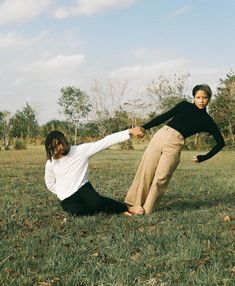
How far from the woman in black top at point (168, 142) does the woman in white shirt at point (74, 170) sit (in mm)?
424

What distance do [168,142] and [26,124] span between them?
1967 inches

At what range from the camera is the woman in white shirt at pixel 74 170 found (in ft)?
18.8

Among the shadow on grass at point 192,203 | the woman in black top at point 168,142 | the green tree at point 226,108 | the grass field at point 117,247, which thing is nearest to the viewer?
the grass field at point 117,247

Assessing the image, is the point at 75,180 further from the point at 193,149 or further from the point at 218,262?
the point at 193,149

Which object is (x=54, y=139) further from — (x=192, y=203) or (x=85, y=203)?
(x=192, y=203)

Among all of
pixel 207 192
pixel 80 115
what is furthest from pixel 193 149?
pixel 207 192

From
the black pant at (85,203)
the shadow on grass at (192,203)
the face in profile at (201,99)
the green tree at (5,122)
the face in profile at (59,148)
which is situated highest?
the green tree at (5,122)

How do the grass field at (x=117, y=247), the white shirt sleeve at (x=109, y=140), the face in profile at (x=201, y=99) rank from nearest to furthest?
the grass field at (x=117, y=247) < the white shirt sleeve at (x=109, y=140) < the face in profile at (x=201, y=99)

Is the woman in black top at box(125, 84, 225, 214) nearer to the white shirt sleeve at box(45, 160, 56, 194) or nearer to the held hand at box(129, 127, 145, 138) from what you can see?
the held hand at box(129, 127, 145, 138)

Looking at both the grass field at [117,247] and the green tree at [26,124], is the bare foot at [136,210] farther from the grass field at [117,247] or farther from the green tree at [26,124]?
the green tree at [26,124]

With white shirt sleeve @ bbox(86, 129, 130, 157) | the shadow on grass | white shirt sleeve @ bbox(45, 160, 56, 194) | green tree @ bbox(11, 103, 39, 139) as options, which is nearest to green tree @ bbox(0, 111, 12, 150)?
green tree @ bbox(11, 103, 39, 139)

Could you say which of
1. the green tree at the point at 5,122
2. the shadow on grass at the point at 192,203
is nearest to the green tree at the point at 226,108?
the green tree at the point at 5,122

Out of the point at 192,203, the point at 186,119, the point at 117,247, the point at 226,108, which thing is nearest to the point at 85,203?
the point at 117,247

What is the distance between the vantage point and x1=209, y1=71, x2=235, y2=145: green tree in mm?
41844
